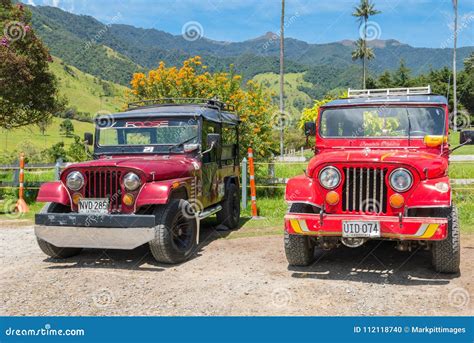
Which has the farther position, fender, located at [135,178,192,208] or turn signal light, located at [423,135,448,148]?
turn signal light, located at [423,135,448,148]

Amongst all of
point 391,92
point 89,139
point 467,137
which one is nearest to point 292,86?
point 391,92

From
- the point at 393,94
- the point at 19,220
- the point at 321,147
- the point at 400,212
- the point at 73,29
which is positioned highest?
the point at 73,29

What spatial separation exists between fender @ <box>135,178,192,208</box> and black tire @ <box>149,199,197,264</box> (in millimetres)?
214

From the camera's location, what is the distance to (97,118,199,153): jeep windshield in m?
7.46

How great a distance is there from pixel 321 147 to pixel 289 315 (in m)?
3.22

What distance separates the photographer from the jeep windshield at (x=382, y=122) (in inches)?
255

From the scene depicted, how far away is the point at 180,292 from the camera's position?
5.11 meters

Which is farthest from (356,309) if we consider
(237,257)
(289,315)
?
(237,257)

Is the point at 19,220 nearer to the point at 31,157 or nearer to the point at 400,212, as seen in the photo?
the point at 400,212
